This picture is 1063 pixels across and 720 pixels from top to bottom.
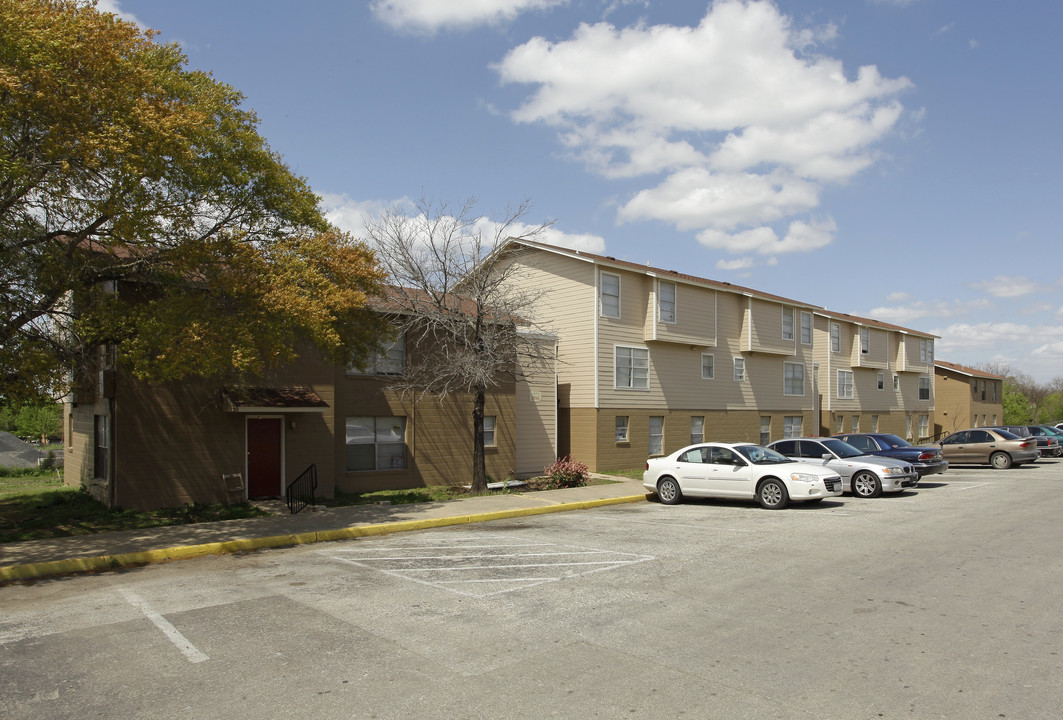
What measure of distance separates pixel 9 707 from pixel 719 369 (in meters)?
30.0

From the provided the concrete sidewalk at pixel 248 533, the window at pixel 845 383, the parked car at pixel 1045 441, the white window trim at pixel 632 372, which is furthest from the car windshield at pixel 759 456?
the window at pixel 845 383

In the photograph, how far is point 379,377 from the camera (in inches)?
831

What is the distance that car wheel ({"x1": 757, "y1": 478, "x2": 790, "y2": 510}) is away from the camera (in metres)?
16.3

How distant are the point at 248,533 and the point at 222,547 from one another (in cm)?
104

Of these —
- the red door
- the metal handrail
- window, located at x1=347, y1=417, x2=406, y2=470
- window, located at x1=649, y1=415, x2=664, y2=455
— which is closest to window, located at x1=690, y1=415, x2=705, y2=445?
window, located at x1=649, y1=415, x2=664, y2=455

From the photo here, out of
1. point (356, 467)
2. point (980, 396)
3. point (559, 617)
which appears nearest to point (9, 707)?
point (559, 617)

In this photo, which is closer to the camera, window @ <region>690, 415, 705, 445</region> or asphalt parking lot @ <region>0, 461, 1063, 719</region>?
asphalt parking lot @ <region>0, 461, 1063, 719</region>

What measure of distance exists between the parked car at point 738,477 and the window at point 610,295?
999 centimetres

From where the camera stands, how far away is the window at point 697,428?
3142cm

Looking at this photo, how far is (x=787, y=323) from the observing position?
3725 centimetres

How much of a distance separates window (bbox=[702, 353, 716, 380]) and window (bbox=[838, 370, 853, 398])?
1360cm

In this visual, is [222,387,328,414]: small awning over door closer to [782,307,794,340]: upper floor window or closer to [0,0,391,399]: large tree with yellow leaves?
[0,0,391,399]: large tree with yellow leaves

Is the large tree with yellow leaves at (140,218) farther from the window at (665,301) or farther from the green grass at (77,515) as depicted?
the window at (665,301)

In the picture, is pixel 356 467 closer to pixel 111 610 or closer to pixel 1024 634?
pixel 111 610
